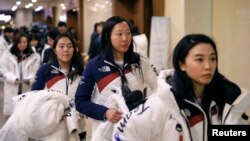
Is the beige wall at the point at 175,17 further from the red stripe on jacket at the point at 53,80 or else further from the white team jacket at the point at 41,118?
the white team jacket at the point at 41,118

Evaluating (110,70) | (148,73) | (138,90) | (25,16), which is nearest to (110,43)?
(110,70)

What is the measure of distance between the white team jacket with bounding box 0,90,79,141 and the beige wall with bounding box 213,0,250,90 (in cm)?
289

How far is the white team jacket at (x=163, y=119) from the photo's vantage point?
74.0 inches

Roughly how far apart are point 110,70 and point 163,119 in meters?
1.00

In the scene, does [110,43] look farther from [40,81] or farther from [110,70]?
[40,81]

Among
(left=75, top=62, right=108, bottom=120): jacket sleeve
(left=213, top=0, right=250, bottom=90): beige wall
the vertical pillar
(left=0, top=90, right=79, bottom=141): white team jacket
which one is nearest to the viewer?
(left=75, top=62, right=108, bottom=120): jacket sleeve

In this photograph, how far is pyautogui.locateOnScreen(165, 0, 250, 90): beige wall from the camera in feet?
17.8

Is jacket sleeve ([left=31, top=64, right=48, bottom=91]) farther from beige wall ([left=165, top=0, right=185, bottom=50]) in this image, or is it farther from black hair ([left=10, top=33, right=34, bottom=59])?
beige wall ([left=165, top=0, right=185, bottom=50])

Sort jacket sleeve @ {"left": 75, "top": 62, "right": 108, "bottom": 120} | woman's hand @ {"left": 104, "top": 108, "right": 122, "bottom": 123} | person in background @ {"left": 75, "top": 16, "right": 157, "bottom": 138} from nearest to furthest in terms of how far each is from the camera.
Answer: woman's hand @ {"left": 104, "top": 108, "right": 122, "bottom": 123} < jacket sleeve @ {"left": 75, "top": 62, "right": 108, "bottom": 120} < person in background @ {"left": 75, "top": 16, "right": 157, "bottom": 138}

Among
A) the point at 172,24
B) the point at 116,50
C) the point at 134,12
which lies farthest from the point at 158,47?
the point at 116,50

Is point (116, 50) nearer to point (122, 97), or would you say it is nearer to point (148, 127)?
point (122, 97)

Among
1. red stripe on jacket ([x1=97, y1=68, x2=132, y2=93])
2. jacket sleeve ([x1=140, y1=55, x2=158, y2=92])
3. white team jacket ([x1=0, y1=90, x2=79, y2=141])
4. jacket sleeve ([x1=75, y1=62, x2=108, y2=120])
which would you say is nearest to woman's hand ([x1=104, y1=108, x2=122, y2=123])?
jacket sleeve ([x1=75, y1=62, x2=108, y2=120])

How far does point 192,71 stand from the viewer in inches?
76.8

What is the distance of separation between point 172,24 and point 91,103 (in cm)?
415
